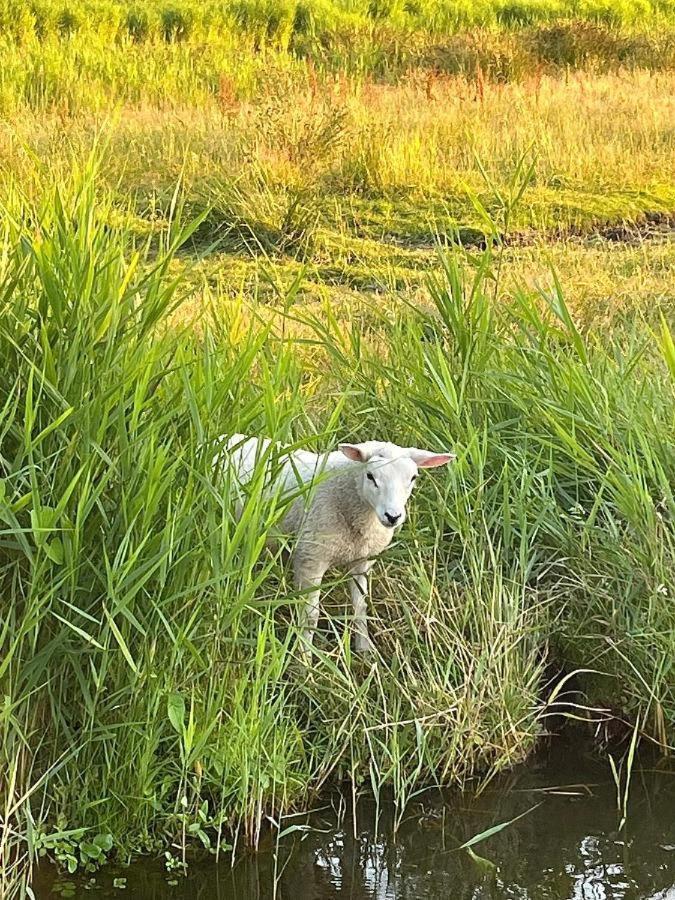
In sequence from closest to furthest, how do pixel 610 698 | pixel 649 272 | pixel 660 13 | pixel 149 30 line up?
1. pixel 610 698
2. pixel 649 272
3. pixel 149 30
4. pixel 660 13

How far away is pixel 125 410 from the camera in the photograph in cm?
349

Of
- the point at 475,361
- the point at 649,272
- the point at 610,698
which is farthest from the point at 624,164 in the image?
the point at 610,698

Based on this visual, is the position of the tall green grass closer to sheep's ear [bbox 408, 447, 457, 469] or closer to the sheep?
the sheep

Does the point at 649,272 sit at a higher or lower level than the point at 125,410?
lower

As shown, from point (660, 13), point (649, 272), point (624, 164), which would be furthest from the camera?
point (660, 13)

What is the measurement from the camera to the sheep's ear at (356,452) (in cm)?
382

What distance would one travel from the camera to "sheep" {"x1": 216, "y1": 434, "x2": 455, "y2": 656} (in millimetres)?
3758

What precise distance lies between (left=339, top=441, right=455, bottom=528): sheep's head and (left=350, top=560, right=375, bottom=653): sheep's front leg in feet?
0.98

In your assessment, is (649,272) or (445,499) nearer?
(445,499)

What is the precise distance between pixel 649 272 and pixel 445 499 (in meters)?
3.87

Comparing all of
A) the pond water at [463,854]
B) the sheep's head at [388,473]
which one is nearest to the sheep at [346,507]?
the sheep's head at [388,473]

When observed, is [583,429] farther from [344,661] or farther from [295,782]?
[295,782]

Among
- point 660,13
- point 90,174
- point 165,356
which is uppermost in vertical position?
point 90,174

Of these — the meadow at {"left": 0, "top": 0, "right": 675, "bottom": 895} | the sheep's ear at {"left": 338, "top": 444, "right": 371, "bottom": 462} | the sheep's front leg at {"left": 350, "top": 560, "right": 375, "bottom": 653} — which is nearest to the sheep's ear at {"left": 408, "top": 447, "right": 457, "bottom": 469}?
the sheep's ear at {"left": 338, "top": 444, "right": 371, "bottom": 462}
